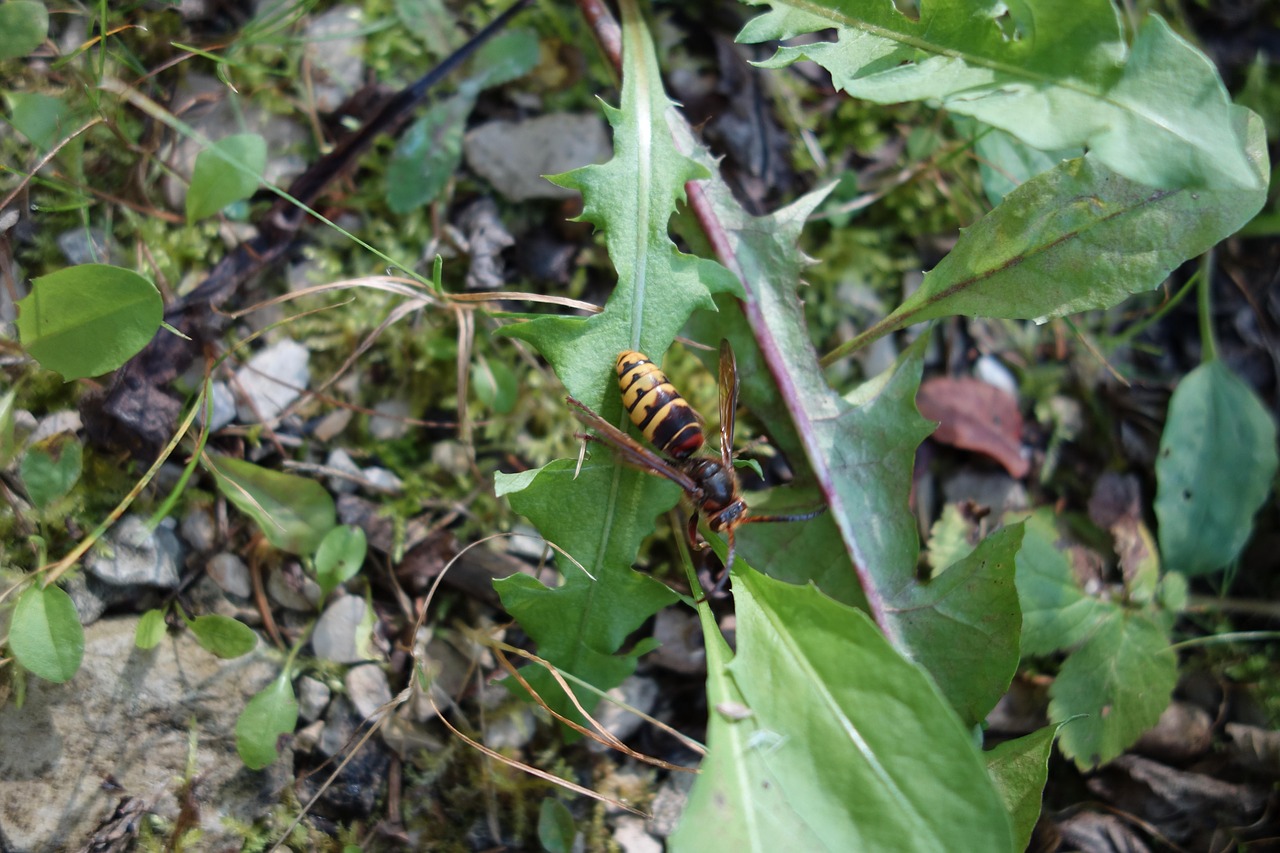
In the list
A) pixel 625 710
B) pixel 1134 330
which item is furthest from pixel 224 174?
pixel 1134 330

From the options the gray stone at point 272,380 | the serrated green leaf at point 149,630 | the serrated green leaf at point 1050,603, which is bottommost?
the serrated green leaf at point 1050,603

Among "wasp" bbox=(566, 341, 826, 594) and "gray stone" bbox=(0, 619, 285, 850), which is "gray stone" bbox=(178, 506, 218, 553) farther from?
"wasp" bbox=(566, 341, 826, 594)

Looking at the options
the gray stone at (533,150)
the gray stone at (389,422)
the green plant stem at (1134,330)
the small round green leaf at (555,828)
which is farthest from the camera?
the green plant stem at (1134,330)

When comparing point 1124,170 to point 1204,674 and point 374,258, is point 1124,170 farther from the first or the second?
point 374,258

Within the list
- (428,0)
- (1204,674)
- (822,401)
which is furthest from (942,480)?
(428,0)

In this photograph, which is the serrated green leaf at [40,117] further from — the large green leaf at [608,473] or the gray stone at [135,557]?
the large green leaf at [608,473]

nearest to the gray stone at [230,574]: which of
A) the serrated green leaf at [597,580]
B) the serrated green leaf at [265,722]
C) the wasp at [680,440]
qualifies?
the serrated green leaf at [265,722]

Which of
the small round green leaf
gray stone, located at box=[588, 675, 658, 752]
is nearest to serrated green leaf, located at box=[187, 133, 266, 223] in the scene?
gray stone, located at box=[588, 675, 658, 752]
